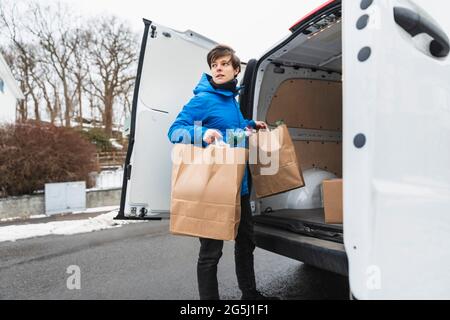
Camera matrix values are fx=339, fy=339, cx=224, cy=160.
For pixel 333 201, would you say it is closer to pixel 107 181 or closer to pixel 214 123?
pixel 214 123

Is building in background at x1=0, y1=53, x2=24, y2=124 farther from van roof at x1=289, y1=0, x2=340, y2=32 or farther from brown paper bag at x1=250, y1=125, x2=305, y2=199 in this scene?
van roof at x1=289, y1=0, x2=340, y2=32

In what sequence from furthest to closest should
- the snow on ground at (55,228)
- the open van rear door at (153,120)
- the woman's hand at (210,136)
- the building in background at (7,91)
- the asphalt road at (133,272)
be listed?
the building in background at (7,91), the snow on ground at (55,228), the asphalt road at (133,272), the open van rear door at (153,120), the woman's hand at (210,136)

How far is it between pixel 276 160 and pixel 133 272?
2.06m

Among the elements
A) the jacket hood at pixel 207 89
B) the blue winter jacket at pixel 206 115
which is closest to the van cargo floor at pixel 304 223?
the blue winter jacket at pixel 206 115

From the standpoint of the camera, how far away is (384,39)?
1389mm

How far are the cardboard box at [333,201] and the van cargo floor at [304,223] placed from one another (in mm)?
48

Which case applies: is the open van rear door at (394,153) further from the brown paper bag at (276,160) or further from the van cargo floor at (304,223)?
the brown paper bag at (276,160)

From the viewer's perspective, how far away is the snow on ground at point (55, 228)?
529cm

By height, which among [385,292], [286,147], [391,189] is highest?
[286,147]

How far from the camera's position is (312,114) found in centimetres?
375
